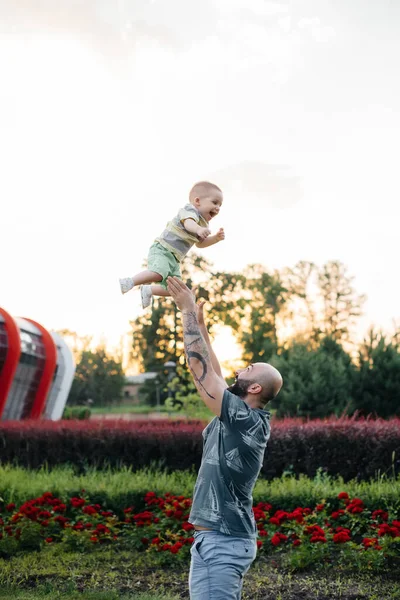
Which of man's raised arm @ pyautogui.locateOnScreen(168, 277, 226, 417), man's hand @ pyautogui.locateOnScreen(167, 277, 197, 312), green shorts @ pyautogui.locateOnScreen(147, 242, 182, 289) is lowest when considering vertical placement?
man's raised arm @ pyautogui.locateOnScreen(168, 277, 226, 417)

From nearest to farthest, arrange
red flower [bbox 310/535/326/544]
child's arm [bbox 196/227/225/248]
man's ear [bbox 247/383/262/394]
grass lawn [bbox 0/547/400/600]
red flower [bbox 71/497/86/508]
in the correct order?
man's ear [bbox 247/383/262/394], child's arm [bbox 196/227/225/248], grass lawn [bbox 0/547/400/600], red flower [bbox 310/535/326/544], red flower [bbox 71/497/86/508]

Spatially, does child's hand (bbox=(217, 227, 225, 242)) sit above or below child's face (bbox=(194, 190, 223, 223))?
below

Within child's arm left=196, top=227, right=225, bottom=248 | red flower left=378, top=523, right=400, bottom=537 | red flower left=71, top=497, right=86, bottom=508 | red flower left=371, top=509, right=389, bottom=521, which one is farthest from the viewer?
red flower left=71, top=497, right=86, bottom=508

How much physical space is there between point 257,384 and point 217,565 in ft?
2.73

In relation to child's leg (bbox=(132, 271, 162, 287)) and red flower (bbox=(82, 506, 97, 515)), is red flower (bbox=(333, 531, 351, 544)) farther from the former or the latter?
child's leg (bbox=(132, 271, 162, 287))

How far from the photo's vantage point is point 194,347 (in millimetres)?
3398

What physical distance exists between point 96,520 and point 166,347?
30.8 meters

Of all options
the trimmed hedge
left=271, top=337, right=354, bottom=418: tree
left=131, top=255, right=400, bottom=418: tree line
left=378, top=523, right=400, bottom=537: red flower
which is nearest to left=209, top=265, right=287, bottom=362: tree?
left=131, top=255, right=400, bottom=418: tree line

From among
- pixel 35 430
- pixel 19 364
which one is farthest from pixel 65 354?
pixel 35 430

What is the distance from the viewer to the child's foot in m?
3.64

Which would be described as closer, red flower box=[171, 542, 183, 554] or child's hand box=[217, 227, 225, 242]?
child's hand box=[217, 227, 225, 242]

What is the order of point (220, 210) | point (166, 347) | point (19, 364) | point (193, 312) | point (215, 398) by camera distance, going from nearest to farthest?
1. point (215, 398)
2. point (193, 312)
3. point (220, 210)
4. point (19, 364)
5. point (166, 347)

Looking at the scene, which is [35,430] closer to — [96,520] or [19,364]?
[96,520]

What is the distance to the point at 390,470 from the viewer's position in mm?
9477
